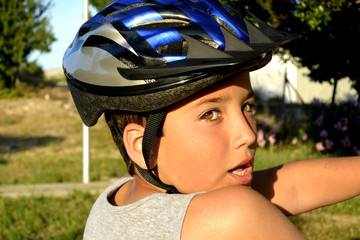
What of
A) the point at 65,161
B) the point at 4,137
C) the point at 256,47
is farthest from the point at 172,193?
the point at 4,137

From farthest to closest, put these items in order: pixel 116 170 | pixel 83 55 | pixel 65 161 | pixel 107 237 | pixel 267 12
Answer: pixel 65 161, pixel 116 170, pixel 267 12, pixel 83 55, pixel 107 237

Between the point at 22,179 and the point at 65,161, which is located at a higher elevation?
the point at 22,179

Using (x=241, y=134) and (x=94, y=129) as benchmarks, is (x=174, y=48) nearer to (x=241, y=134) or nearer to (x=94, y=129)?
(x=241, y=134)

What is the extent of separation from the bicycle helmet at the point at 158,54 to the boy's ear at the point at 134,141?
60 mm

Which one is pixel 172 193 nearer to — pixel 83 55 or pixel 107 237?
pixel 107 237

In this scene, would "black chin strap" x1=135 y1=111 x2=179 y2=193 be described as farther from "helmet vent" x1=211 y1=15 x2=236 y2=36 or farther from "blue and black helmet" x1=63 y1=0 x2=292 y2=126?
"helmet vent" x1=211 y1=15 x2=236 y2=36

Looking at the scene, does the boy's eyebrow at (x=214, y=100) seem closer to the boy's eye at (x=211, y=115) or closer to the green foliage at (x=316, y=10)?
the boy's eye at (x=211, y=115)

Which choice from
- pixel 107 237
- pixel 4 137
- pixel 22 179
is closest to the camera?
pixel 107 237

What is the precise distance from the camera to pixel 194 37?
162 cm

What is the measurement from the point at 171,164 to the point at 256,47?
523 millimetres

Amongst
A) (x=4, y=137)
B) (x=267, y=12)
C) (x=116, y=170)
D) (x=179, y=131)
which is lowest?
(x=4, y=137)

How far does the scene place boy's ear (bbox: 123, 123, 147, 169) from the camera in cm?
170

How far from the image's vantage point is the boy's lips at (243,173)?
1.60 metres

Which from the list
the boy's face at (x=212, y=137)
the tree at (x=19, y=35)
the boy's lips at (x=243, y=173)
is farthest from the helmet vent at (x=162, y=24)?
the tree at (x=19, y=35)
